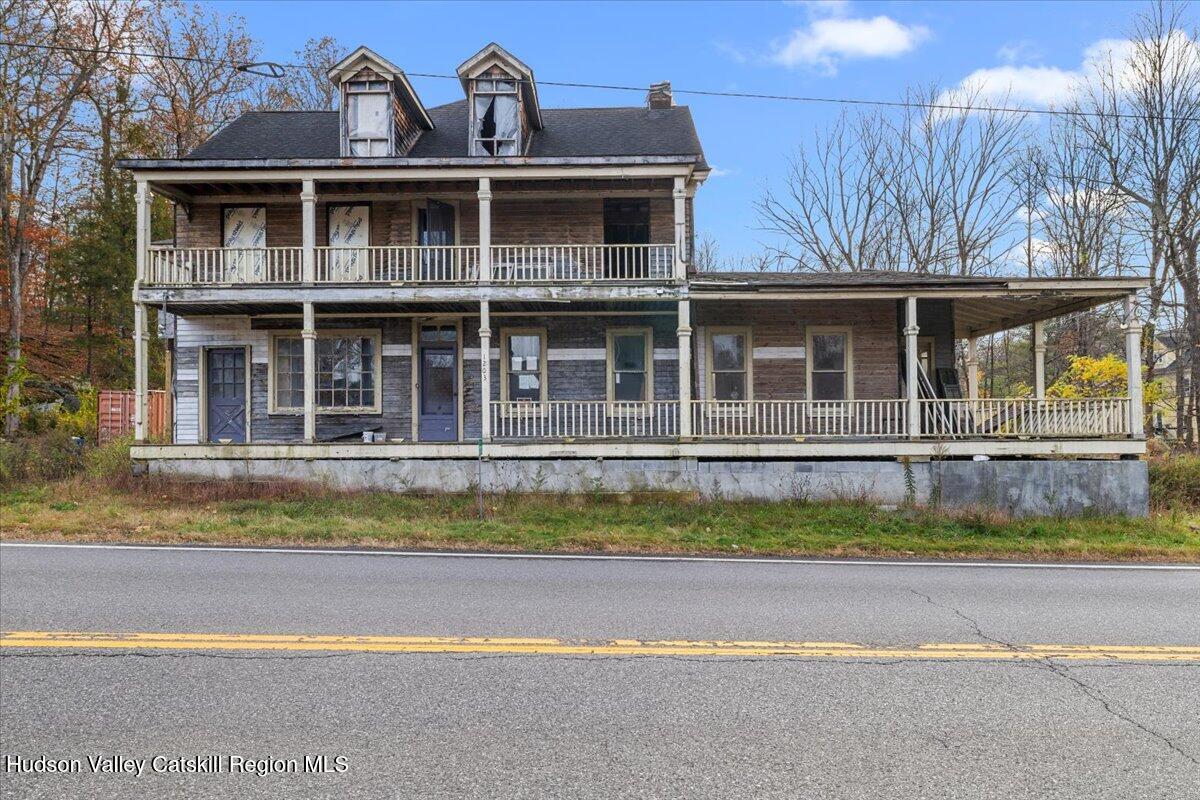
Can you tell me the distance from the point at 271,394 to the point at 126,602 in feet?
39.3

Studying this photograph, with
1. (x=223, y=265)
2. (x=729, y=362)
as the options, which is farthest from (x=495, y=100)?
(x=729, y=362)

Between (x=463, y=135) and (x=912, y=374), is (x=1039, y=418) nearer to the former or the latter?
(x=912, y=374)

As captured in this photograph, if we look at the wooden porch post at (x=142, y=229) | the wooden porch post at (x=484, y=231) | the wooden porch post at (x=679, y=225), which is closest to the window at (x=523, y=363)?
the wooden porch post at (x=484, y=231)

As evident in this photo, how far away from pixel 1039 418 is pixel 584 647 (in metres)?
12.9

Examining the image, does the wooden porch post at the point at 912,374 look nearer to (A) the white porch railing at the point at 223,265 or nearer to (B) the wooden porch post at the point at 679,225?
(B) the wooden porch post at the point at 679,225

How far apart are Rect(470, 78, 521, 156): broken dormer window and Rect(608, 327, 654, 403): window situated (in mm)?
5184

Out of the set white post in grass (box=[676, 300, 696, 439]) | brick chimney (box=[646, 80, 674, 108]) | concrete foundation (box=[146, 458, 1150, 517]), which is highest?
brick chimney (box=[646, 80, 674, 108])

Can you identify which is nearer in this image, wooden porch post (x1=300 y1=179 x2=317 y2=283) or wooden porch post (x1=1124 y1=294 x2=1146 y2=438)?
wooden porch post (x1=1124 y1=294 x2=1146 y2=438)

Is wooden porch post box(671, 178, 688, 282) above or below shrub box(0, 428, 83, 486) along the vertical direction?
above

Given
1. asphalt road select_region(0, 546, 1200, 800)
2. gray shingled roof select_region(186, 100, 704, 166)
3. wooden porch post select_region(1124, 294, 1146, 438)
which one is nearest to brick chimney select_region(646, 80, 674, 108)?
gray shingled roof select_region(186, 100, 704, 166)

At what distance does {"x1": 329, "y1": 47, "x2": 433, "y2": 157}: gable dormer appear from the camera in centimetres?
1714

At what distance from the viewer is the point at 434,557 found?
32.0 ft

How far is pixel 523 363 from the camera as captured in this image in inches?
697

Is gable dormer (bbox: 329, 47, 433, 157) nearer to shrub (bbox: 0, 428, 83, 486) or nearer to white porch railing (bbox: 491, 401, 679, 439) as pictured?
white porch railing (bbox: 491, 401, 679, 439)
